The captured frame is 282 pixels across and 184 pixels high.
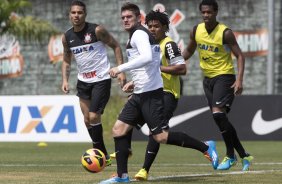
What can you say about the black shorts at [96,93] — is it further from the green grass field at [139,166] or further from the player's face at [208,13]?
the player's face at [208,13]

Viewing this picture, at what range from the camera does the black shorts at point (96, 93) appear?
14.5m

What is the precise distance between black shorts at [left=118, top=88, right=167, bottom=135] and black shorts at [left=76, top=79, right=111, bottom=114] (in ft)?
7.99

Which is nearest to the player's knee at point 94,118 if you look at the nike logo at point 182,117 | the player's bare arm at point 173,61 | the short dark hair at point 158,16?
the player's bare arm at point 173,61

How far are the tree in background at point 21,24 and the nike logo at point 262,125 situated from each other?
1521 centimetres

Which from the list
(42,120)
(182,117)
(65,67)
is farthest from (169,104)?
(42,120)

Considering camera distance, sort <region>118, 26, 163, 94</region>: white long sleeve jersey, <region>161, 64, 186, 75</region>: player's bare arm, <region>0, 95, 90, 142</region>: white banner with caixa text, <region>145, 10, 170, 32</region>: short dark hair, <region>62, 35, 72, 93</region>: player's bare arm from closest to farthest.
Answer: <region>118, 26, 163, 94</region>: white long sleeve jersey → <region>145, 10, 170, 32</region>: short dark hair → <region>161, 64, 186, 75</region>: player's bare arm → <region>62, 35, 72, 93</region>: player's bare arm → <region>0, 95, 90, 142</region>: white banner with caixa text

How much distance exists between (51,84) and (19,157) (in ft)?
70.0

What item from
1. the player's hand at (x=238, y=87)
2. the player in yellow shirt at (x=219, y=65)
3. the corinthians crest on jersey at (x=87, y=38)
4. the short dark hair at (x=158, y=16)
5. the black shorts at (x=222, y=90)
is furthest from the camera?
the corinthians crest on jersey at (x=87, y=38)

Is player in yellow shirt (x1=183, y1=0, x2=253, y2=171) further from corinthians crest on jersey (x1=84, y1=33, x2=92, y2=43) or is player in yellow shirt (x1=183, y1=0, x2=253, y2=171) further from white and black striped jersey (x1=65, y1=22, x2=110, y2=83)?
corinthians crest on jersey (x1=84, y1=33, x2=92, y2=43)

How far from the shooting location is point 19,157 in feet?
59.4

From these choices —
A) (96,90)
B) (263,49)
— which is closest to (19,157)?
(96,90)

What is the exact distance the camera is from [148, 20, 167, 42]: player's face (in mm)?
12734

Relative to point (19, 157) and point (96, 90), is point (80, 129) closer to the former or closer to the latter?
point (19, 157)

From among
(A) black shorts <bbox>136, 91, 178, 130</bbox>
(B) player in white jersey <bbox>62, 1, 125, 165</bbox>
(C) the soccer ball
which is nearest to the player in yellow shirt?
(A) black shorts <bbox>136, 91, 178, 130</bbox>
